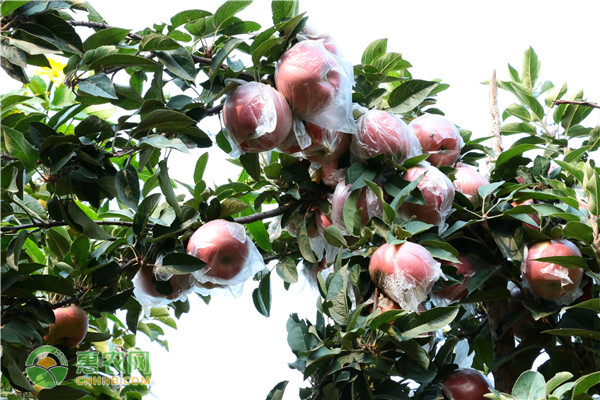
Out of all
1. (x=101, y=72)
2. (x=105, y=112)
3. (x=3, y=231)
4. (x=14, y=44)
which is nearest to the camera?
(x=14, y=44)

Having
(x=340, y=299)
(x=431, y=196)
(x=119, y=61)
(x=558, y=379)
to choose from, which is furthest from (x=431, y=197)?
(x=119, y=61)

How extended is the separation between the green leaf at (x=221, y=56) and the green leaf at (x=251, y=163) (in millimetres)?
180

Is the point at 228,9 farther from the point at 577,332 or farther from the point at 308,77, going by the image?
the point at 577,332

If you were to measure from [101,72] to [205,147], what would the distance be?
22 cm

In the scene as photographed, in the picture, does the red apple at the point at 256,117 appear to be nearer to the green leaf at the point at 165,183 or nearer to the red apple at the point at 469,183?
the green leaf at the point at 165,183

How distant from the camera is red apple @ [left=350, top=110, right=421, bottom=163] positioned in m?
1.25

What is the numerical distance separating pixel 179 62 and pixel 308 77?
0.24 m

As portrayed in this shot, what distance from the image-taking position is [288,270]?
143 cm

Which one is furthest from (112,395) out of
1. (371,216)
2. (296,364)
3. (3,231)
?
(371,216)

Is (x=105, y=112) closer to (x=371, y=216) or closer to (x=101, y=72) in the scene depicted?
(x=101, y=72)

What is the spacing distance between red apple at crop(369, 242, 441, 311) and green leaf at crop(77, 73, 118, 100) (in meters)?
0.53

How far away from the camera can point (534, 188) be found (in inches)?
54.3

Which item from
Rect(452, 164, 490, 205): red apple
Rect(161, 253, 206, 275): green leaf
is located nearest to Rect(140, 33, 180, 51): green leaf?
Rect(161, 253, 206, 275): green leaf

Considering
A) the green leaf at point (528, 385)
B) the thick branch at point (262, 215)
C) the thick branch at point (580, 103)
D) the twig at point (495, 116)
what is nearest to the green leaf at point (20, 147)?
the thick branch at point (262, 215)
